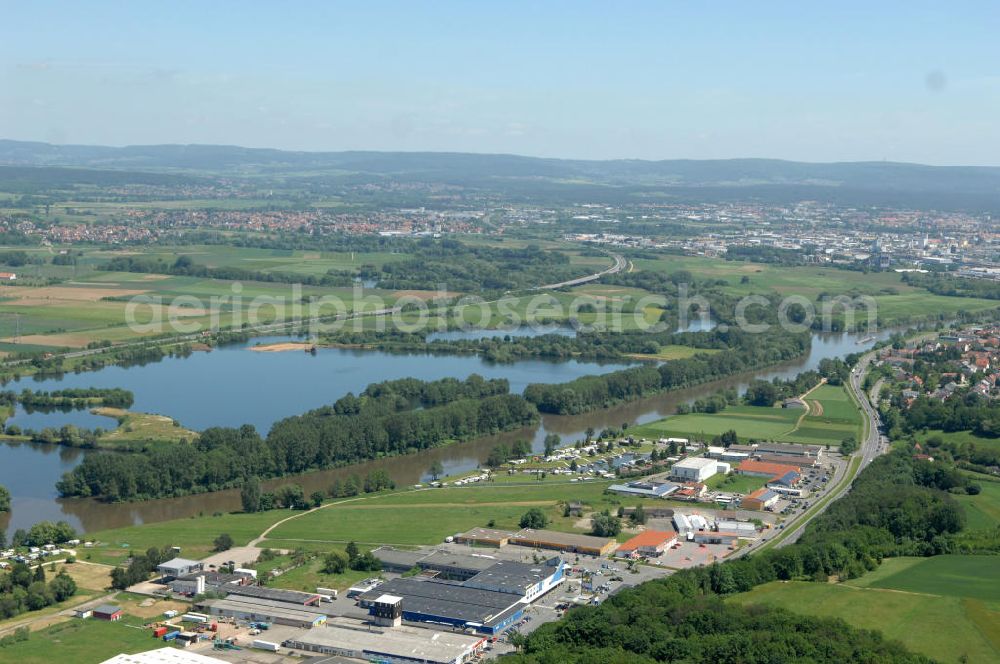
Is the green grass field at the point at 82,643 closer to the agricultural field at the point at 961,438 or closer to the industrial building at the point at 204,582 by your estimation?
the industrial building at the point at 204,582

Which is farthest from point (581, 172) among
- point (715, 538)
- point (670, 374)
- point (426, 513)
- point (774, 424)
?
point (715, 538)

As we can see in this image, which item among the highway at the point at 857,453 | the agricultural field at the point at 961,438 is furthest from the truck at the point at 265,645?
the agricultural field at the point at 961,438

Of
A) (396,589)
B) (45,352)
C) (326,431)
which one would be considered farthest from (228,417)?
(396,589)

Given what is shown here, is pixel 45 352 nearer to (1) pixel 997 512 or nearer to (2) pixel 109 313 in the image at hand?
(2) pixel 109 313

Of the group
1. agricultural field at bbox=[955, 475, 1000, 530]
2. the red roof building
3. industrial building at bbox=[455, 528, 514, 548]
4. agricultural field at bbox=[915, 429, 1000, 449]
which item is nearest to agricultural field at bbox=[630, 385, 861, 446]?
agricultural field at bbox=[915, 429, 1000, 449]

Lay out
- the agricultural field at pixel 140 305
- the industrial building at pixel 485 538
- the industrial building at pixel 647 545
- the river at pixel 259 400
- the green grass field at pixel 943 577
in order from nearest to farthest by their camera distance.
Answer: the green grass field at pixel 943 577
the industrial building at pixel 647 545
the industrial building at pixel 485 538
the river at pixel 259 400
the agricultural field at pixel 140 305

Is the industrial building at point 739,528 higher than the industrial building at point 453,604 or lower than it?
lower

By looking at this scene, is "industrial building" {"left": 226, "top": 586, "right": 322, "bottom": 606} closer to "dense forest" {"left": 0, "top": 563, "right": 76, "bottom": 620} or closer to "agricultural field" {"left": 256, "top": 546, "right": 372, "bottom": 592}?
"agricultural field" {"left": 256, "top": 546, "right": 372, "bottom": 592}
